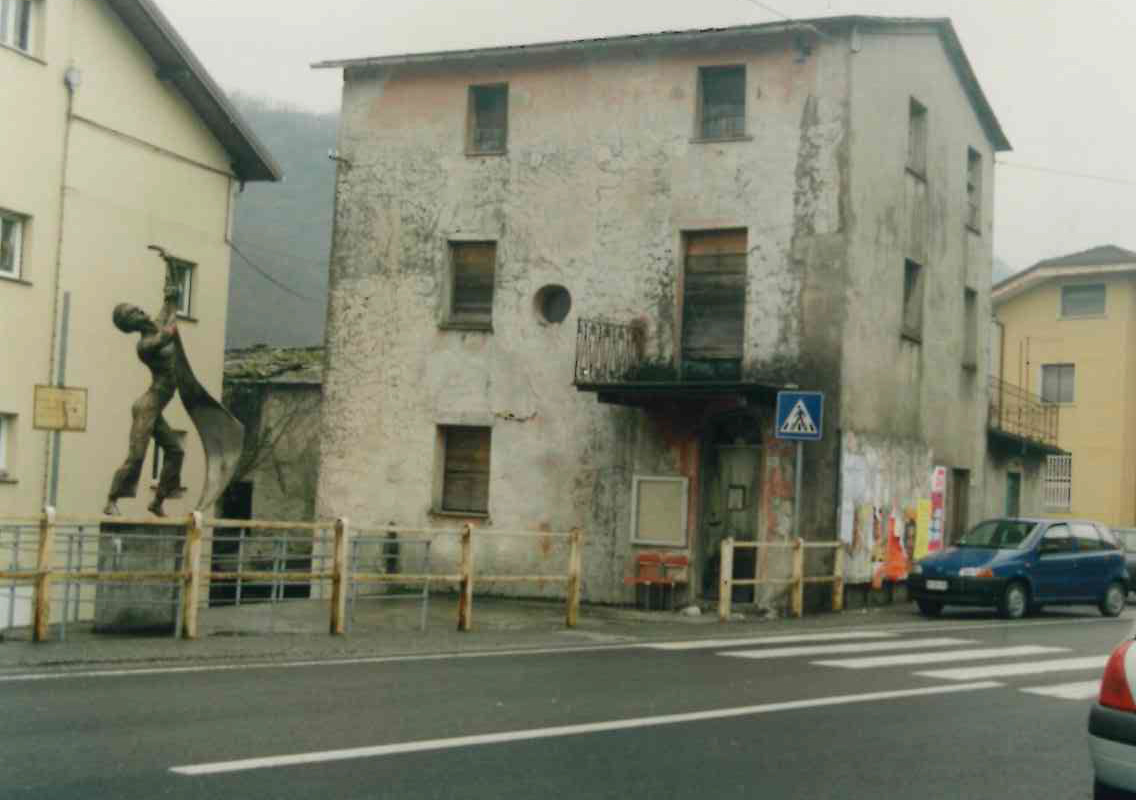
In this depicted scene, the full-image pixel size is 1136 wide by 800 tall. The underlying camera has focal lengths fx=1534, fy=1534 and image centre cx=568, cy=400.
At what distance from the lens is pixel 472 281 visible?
993 inches

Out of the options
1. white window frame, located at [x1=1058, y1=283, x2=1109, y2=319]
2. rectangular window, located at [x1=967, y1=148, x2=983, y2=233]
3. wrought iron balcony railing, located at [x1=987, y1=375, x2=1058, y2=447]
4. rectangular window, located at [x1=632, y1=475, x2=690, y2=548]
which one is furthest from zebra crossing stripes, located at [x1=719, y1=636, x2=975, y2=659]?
white window frame, located at [x1=1058, y1=283, x2=1109, y2=319]

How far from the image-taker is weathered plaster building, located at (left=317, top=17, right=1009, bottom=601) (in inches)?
903

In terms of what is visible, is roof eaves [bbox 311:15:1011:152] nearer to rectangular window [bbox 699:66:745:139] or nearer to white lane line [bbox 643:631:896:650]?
rectangular window [bbox 699:66:745:139]

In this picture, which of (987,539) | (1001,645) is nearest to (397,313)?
(987,539)

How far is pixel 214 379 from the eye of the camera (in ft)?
96.0

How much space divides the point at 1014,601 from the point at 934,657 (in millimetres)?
8199

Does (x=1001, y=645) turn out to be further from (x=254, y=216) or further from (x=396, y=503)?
(x=254, y=216)

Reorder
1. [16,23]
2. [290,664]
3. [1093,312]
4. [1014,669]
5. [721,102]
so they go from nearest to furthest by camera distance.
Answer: [290,664]
[1014,669]
[721,102]
[16,23]
[1093,312]

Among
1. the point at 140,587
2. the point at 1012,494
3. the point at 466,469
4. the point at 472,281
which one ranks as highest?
the point at 472,281

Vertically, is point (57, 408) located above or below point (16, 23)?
below

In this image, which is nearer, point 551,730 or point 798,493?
point 551,730

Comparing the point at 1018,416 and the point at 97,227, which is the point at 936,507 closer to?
the point at 1018,416

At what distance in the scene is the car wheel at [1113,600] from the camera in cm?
2406

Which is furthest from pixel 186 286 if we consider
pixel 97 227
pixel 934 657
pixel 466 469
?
pixel 934 657
